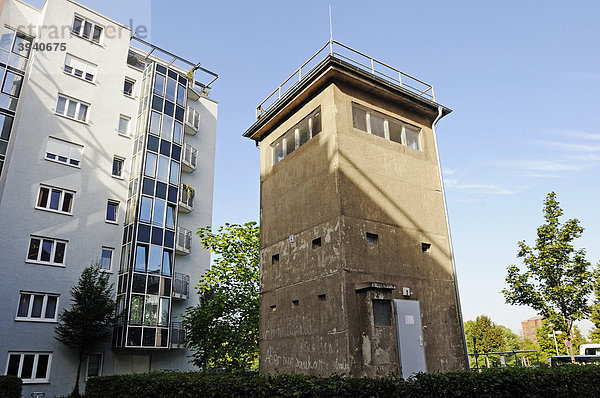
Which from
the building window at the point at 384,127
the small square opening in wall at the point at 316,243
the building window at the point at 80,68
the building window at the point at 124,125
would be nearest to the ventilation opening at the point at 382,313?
the small square opening in wall at the point at 316,243

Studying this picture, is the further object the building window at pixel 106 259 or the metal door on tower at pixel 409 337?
the building window at pixel 106 259

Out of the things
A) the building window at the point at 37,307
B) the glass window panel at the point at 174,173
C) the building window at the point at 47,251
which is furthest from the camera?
the glass window panel at the point at 174,173

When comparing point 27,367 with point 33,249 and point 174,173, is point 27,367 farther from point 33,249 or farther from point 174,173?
point 174,173

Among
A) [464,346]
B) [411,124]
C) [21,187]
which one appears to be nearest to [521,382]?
[464,346]

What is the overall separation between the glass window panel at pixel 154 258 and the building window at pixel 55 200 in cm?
551

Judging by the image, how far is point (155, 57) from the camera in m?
36.3

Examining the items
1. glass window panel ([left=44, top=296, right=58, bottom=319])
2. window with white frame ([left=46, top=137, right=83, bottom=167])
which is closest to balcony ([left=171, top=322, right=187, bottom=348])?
glass window panel ([left=44, top=296, right=58, bottom=319])

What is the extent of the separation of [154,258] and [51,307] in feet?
20.5

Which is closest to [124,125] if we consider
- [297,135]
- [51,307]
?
[51,307]

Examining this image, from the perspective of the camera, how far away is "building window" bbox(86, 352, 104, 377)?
Answer: 81.6 ft

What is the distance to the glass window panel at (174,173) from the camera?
30072 millimetres

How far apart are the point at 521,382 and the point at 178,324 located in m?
23.4

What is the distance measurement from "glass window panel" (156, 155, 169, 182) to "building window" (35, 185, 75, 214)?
217 inches

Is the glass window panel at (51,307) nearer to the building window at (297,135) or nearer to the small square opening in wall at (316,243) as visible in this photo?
the building window at (297,135)
